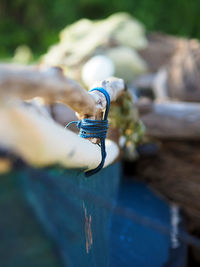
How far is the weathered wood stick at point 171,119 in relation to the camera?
1546 millimetres

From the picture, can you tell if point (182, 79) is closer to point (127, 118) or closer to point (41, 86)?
point (127, 118)

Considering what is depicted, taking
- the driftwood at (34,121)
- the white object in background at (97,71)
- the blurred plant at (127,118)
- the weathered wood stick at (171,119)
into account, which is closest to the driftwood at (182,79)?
the weathered wood stick at (171,119)

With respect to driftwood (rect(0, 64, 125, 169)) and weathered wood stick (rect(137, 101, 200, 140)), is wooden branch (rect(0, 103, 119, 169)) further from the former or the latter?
weathered wood stick (rect(137, 101, 200, 140))

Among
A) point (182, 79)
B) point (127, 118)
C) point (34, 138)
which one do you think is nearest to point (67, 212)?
point (34, 138)

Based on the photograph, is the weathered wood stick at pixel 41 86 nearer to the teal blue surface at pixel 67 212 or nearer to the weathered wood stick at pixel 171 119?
the teal blue surface at pixel 67 212

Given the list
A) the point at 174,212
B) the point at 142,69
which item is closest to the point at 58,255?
the point at 174,212

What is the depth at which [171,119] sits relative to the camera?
1573mm

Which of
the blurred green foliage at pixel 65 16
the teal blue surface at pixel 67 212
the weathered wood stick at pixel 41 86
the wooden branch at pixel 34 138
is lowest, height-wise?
the teal blue surface at pixel 67 212

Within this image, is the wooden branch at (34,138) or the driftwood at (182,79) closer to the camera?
the wooden branch at (34,138)

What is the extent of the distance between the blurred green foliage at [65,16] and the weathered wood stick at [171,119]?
426cm

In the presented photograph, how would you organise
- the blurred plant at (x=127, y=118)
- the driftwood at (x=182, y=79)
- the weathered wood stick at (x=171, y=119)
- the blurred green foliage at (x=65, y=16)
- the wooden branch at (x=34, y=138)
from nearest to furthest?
the wooden branch at (x=34, y=138) → the blurred plant at (x=127, y=118) → the weathered wood stick at (x=171, y=119) → the driftwood at (x=182, y=79) → the blurred green foliage at (x=65, y=16)

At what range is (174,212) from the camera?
1.59 meters

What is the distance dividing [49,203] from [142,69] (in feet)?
7.95

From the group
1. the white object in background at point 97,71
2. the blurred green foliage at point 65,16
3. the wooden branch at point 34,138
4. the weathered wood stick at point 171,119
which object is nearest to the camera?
the wooden branch at point 34,138
